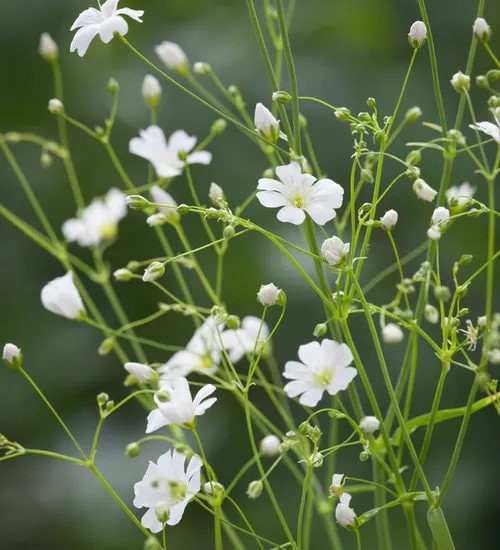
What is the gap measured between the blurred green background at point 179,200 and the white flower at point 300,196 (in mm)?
559

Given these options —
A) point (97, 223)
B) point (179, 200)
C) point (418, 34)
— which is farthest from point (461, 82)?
point (179, 200)

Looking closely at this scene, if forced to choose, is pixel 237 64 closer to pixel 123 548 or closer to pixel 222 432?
pixel 222 432

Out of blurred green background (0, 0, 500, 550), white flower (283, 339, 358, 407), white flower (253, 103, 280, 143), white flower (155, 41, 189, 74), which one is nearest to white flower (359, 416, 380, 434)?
white flower (283, 339, 358, 407)

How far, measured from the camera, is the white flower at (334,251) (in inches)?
16.7

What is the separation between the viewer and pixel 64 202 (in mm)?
1310

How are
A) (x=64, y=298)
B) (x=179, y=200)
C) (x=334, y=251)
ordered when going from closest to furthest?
(x=334, y=251) < (x=64, y=298) < (x=179, y=200)

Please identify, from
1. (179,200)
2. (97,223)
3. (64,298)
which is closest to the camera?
(64,298)

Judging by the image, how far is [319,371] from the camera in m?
0.49

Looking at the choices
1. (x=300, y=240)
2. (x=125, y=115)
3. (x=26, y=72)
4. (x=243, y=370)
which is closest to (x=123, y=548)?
(x=243, y=370)

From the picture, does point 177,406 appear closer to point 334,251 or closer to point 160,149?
point 334,251

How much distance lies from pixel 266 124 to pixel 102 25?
0.10 meters

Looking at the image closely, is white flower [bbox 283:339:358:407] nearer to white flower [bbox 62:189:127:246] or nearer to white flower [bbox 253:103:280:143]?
white flower [bbox 253:103:280:143]

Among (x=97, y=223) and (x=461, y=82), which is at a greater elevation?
(x=461, y=82)

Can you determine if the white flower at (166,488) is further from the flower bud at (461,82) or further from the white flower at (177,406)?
the flower bud at (461,82)
